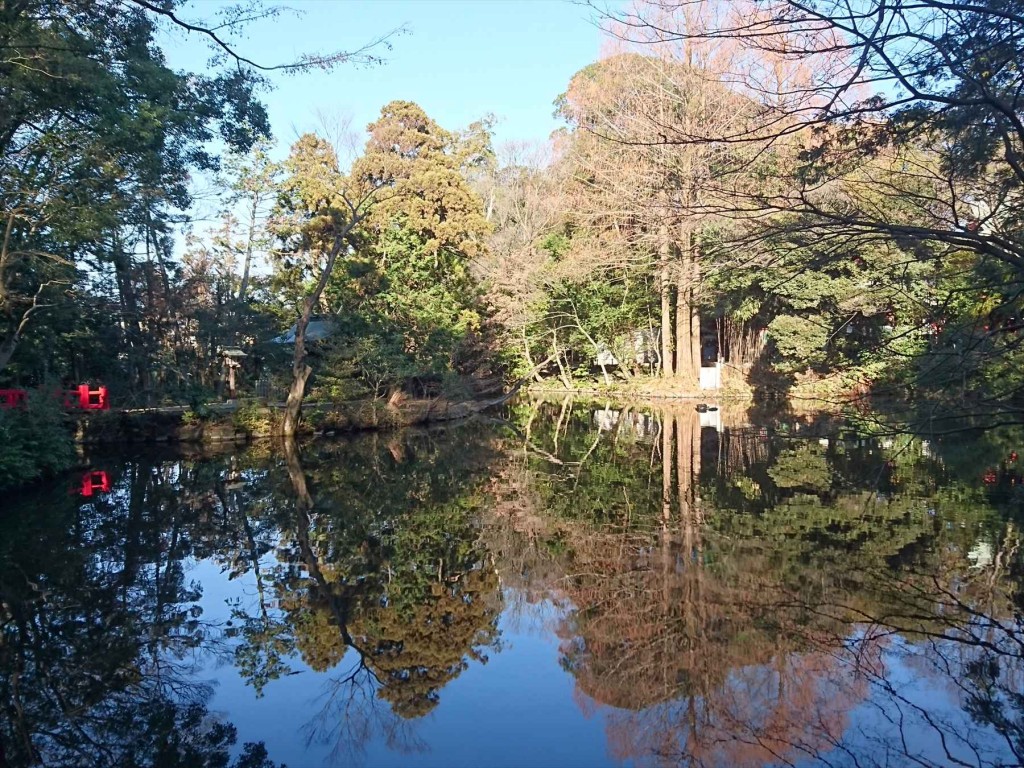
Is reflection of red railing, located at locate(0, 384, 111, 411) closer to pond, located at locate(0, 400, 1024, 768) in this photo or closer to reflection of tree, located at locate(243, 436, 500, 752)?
pond, located at locate(0, 400, 1024, 768)

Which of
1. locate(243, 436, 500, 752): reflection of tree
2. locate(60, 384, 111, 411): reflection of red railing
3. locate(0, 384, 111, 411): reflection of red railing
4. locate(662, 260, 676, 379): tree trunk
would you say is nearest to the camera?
locate(243, 436, 500, 752): reflection of tree

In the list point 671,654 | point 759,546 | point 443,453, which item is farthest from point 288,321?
point 671,654

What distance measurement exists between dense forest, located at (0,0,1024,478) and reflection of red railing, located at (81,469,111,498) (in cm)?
65

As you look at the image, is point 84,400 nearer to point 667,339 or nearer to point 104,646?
point 104,646

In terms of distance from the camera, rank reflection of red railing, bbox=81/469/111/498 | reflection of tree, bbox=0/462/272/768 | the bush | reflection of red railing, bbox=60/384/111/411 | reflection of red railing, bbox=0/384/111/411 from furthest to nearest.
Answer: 1. reflection of red railing, bbox=60/384/111/411
2. reflection of red railing, bbox=0/384/111/411
3. reflection of red railing, bbox=81/469/111/498
4. the bush
5. reflection of tree, bbox=0/462/272/768

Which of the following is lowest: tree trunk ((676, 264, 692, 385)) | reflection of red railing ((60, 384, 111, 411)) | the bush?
the bush

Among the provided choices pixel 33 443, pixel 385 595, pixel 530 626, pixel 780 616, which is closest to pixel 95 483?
pixel 33 443

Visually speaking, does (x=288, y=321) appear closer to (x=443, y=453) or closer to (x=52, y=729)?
(x=443, y=453)

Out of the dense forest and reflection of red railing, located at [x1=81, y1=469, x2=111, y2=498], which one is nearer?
the dense forest

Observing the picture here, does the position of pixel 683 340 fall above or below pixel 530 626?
above

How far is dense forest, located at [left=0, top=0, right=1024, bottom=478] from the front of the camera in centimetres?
428

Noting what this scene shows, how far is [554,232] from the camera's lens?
28.5 m

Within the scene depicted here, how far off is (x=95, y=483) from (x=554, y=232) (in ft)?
65.9

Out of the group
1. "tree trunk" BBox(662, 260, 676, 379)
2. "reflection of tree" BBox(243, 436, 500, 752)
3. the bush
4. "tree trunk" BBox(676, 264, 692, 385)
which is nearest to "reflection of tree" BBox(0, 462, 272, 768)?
"reflection of tree" BBox(243, 436, 500, 752)
